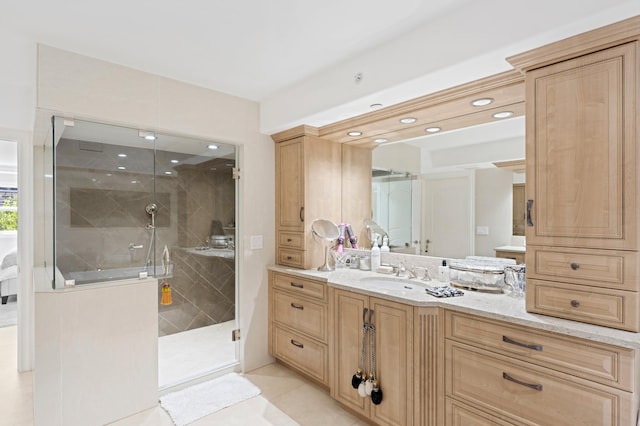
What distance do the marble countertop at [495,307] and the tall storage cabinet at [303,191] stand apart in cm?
45

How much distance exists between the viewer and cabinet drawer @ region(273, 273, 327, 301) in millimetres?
2668

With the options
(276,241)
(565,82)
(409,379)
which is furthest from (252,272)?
(565,82)

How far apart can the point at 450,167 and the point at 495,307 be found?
3.91ft

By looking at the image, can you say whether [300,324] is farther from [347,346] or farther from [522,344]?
[522,344]

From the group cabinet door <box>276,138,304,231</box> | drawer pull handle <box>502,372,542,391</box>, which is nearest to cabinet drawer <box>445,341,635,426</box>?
drawer pull handle <box>502,372,542,391</box>

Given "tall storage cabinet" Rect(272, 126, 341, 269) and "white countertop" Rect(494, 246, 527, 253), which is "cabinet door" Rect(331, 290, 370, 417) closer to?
"tall storage cabinet" Rect(272, 126, 341, 269)

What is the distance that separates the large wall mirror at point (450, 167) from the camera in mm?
2137

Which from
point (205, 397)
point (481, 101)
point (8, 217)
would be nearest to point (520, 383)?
point (481, 101)

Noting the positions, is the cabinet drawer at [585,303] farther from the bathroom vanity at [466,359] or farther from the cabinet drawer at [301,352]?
the cabinet drawer at [301,352]

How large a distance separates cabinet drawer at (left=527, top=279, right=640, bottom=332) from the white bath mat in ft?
6.99

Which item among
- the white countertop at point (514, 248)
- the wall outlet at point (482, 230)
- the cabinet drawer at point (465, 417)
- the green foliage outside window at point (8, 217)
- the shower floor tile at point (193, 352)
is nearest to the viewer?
the cabinet drawer at point (465, 417)

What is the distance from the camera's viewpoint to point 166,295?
9.70ft

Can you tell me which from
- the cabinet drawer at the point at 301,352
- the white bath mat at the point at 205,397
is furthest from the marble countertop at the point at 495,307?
the white bath mat at the point at 205,397

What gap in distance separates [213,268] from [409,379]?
2.07 m
